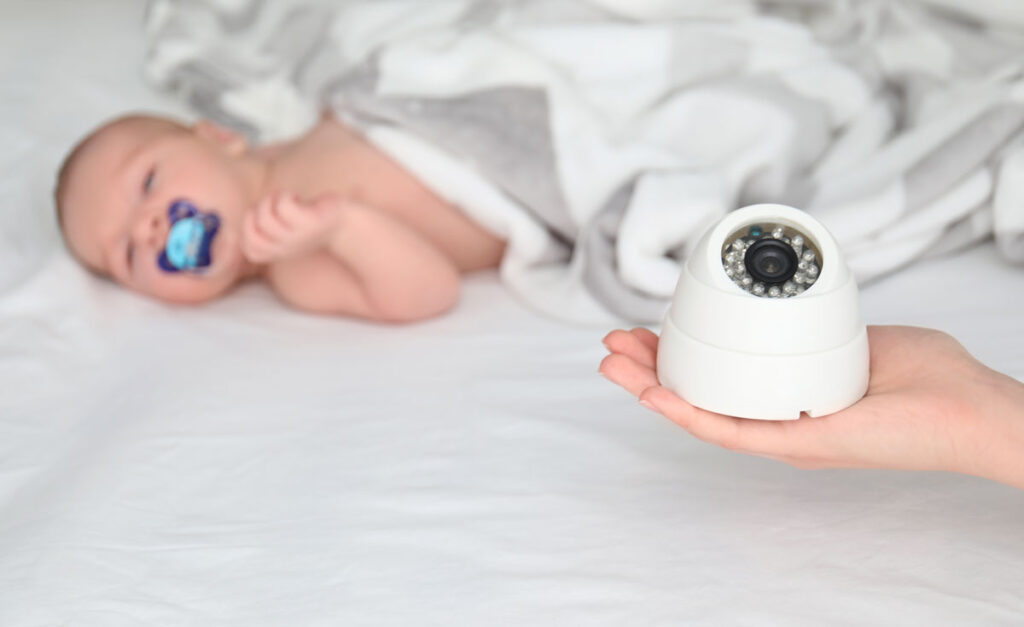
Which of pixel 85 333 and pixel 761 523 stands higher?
pixel 761 523

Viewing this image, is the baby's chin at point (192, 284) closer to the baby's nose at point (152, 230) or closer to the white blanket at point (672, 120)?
the baby's nose at point (152, 230)

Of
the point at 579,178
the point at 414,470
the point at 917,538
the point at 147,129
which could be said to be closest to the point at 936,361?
the point at 917,538

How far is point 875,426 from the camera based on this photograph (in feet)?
2.51

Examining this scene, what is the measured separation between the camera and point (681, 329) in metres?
0.79

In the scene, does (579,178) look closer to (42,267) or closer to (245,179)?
(245,179)

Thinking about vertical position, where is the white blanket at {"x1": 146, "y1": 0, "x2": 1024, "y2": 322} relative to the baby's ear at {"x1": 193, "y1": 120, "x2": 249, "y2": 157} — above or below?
above

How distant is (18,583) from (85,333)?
0.50 m

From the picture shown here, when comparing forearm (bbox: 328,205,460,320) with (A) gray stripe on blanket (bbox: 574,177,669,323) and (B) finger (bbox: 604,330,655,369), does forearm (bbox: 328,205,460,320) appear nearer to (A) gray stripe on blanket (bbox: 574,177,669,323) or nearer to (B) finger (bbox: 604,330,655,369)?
(A) gray stripe on blanket (bbox: 574,177,669,323)

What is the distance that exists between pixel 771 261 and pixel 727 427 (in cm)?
13

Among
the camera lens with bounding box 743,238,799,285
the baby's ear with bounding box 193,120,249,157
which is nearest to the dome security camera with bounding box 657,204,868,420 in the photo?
the camera lens with bounding box 743,238,799,285

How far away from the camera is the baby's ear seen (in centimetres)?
153

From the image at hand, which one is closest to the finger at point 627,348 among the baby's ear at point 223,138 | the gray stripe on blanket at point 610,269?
the gray stripe on blanket at point 610,269

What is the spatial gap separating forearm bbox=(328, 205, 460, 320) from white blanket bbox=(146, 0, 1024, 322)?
0.35 feet

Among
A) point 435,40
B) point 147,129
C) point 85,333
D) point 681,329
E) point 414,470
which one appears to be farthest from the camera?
point 435,40
